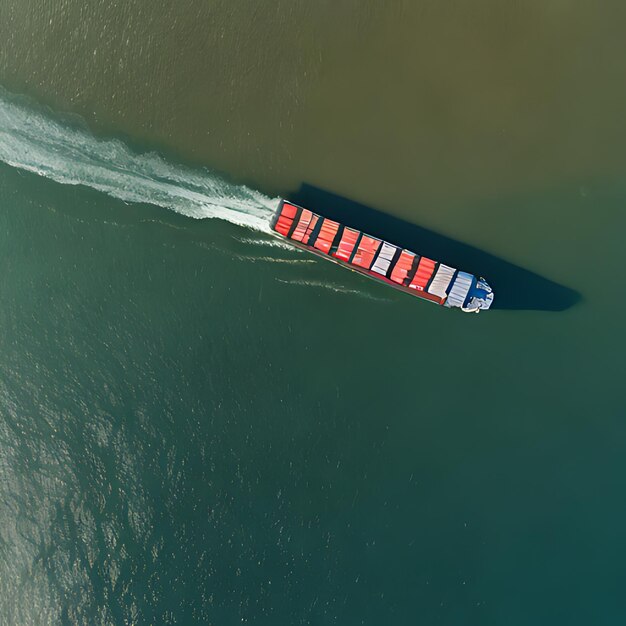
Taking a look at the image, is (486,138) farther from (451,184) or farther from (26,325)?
(26,325)

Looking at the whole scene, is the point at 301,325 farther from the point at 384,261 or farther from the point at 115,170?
the point at 115,170

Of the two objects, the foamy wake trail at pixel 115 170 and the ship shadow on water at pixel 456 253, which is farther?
the foamy wake trail at pixel 115 170

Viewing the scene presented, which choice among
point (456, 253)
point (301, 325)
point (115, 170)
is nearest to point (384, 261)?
point (456, 253)

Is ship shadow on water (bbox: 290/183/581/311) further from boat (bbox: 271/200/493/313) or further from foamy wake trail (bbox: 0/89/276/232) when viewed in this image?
foamy wake trail (bbox: 0/89/276/232)

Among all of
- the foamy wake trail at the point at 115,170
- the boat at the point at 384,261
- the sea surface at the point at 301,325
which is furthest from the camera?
the foamy wake trail at the point at 115,170

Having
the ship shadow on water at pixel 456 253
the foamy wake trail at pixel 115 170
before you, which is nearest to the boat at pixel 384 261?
the ship shadow on water at pixel 456 253

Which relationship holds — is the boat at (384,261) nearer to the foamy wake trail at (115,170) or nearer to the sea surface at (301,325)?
the sea surface at (301,325)

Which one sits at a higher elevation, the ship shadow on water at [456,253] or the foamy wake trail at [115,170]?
the ship shadow on water at [456,253]

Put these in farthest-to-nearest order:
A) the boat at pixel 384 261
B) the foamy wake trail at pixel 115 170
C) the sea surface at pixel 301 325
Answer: the foamy wake trail at pixel 115 170 < the sea surface at pixel 301 325 < the boat at pixel 384 261
